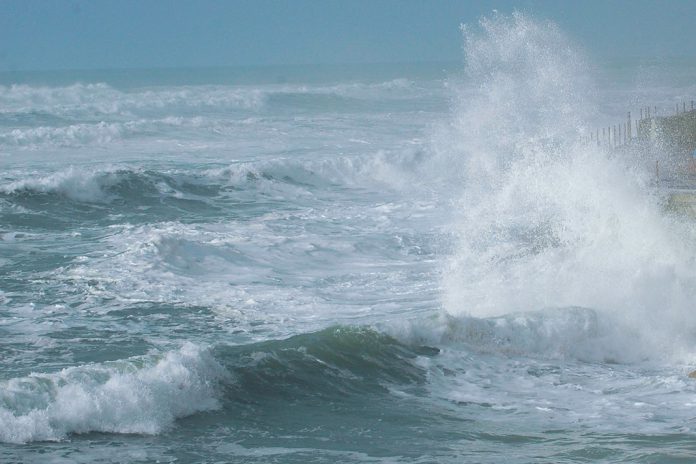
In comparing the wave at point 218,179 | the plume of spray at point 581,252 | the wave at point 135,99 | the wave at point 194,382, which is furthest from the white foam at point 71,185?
the wave at point 135,99

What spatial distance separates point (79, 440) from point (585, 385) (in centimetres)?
A: 446

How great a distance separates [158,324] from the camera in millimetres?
11117

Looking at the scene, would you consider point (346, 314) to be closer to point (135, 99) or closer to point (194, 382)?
point (194, 382)

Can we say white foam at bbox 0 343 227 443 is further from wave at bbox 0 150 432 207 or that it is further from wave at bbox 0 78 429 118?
wave at bbox 0 78 429 118

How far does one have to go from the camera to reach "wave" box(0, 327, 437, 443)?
24.7 ft

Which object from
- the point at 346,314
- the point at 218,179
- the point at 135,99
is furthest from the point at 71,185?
the point at 135,99

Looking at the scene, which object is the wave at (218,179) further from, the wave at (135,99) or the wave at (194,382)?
the wave at (135,99)

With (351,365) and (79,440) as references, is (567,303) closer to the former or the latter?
(351,365)

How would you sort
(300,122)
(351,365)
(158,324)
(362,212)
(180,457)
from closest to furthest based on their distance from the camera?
(180,457)
(351,365)
(158,324)
(362,212)
(300,122)

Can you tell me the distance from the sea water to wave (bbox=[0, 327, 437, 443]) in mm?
21

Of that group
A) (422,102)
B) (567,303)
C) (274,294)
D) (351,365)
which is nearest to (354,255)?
(274,294)

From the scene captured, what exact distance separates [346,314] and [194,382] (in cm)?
363

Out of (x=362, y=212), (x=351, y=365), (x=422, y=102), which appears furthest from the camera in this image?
(x=422, y=102)

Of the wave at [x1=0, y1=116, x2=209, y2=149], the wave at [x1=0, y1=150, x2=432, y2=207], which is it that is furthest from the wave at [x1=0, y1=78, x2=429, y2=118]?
the wave at [x1=0, y1=150, x2=432, y2=207]
